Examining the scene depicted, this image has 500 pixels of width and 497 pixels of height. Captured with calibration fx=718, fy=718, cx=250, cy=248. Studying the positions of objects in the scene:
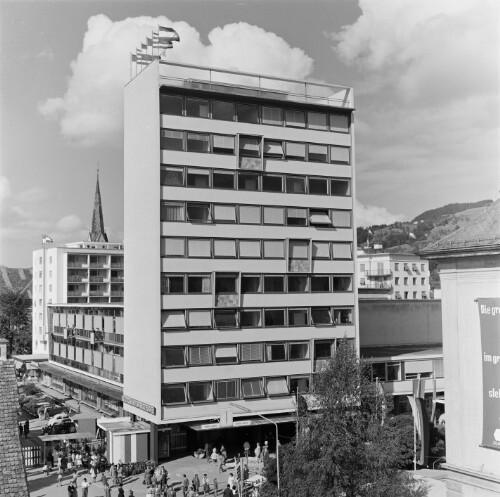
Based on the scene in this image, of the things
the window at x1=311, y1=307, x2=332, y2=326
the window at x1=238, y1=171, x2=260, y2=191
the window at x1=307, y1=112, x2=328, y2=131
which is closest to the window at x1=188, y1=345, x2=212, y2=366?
the window at x1=311, y1=307, x2=332, y2=326

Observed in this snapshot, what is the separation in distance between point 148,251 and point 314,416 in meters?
20.0

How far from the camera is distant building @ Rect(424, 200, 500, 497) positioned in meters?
27.5

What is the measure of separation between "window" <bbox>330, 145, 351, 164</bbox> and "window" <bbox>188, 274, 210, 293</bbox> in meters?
13.4

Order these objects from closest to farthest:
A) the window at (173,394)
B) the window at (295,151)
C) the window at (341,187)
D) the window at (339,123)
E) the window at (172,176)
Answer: the window at (173,394) → the window at (172,176) → the window at (295,151) → the window at (341,187) → the window at (339,123)

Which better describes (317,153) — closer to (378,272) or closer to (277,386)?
(277,386)

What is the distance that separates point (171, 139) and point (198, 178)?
318 centimetres

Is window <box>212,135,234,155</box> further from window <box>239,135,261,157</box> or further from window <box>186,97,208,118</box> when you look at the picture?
window <box>186,97,208,118</box>

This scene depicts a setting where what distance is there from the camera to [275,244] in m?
51.1

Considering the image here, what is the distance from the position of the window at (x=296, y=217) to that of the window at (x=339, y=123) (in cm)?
699

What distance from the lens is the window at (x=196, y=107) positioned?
48969 mm

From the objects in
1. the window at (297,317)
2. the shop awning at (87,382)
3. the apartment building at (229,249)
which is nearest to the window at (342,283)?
the apartment building at (229,249)

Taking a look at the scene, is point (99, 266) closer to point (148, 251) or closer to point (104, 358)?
point (104, 358)

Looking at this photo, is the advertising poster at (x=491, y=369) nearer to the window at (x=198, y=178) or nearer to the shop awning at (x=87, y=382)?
the window at (x=198, y=178)

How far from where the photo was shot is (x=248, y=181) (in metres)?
50.5
